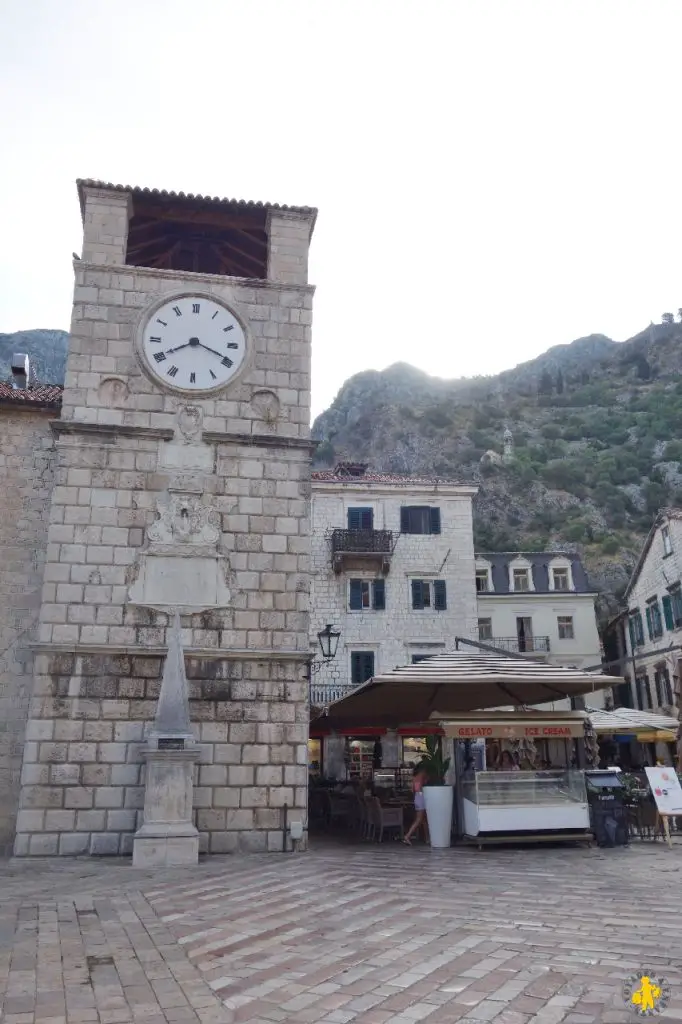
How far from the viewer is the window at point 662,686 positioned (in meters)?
30.2

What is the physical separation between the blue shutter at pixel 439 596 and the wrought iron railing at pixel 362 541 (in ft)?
7.49

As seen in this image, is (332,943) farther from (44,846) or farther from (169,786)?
(44,846)

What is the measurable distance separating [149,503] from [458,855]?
22.1 ft

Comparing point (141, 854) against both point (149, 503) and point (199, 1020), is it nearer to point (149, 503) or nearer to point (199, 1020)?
point (149, 503)

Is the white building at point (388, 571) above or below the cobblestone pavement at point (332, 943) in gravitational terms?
above

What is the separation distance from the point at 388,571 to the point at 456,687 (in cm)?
1682

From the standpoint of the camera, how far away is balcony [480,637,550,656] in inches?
1287

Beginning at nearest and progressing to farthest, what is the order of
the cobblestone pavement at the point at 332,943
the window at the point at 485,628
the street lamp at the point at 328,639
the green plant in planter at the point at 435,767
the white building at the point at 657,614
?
1. the cobblestone pavement at the point at 332,943
2. the green plant in planter at the point at 435,767
3. the street lamp at the point at 328,639
4. the white building at the point at 657,614
5. the window at the point at 485,628

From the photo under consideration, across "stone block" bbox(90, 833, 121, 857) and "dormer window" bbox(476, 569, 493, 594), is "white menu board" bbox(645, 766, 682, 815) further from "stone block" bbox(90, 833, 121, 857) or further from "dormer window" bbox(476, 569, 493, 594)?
"dormer window" bbox(476, 569, 493, 594)

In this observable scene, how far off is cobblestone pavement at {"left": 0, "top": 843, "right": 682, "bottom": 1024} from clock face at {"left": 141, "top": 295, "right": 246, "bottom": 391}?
23.5 feet

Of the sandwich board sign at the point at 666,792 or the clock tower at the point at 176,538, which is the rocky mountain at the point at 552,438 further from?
the clock tower at the point at 176,538

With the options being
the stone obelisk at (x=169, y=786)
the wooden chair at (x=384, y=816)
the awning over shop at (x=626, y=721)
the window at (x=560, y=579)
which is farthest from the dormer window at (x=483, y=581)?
the stone obelisk at (x=169, y=786)

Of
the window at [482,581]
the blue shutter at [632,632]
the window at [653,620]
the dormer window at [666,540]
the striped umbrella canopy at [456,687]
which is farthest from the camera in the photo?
the blue shutter at [632,632]

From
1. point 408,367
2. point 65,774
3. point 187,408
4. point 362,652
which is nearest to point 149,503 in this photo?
point 187,408
